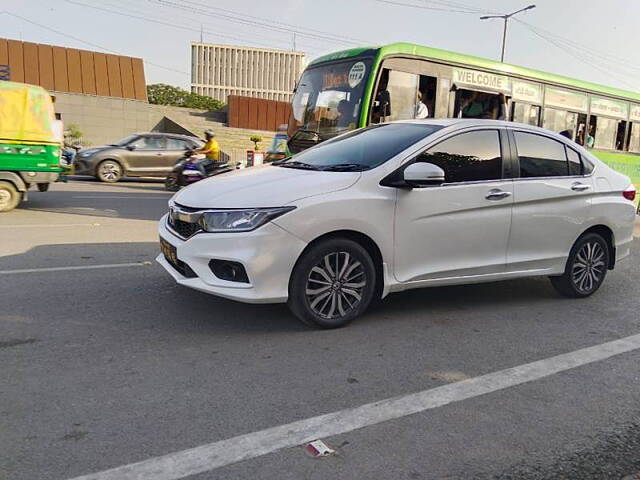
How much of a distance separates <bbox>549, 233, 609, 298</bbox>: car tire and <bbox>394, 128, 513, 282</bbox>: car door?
3.13ft

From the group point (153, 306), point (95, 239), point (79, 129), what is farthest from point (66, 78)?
point (153, 306)

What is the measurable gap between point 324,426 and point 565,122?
11571 millimetres

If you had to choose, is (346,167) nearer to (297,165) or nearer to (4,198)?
(297,165)

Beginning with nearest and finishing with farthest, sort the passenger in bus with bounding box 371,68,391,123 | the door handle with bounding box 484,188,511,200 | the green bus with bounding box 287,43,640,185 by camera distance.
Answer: the door handle with bounding box 484,188,511,200, the passenger in bus with bounding box 371,68,391,123, the green bus with bounding box 287,43,640,185

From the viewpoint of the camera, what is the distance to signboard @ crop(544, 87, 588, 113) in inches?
482

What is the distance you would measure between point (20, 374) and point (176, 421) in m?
1.13

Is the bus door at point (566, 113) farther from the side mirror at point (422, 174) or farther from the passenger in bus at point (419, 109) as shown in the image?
the side mirror at point (422, 174)

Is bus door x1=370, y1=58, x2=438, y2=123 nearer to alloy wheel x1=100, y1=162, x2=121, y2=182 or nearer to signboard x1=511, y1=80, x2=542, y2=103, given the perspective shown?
signboard x1=511, y1=80, x2=542, y2=103

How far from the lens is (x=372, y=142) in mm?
5070

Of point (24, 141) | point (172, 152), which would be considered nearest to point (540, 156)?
point (24, 141)

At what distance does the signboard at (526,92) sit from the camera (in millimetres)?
11461

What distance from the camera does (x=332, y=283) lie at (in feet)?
14.3

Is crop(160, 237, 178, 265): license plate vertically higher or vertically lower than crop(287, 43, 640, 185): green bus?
lower

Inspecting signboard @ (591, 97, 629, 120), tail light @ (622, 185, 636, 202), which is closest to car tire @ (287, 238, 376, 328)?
tail light @ (622, 185, 636, 202)
